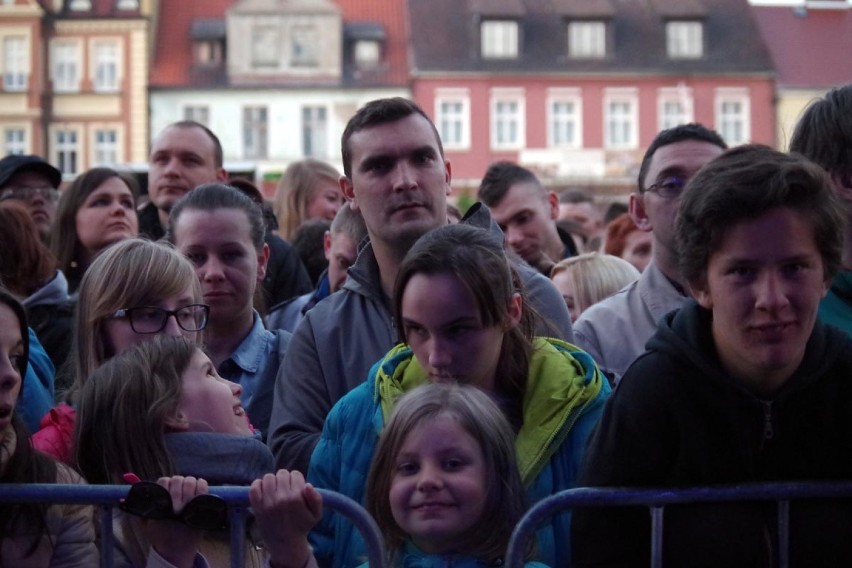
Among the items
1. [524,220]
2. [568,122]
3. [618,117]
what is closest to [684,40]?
[618,117]

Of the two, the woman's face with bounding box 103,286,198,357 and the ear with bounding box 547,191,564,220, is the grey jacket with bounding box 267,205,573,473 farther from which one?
the ear with bounding box 547,191,564,220

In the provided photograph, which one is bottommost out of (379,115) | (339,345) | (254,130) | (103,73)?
(339,345)

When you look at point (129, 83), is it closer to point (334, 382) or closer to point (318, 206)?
point (318, 206)

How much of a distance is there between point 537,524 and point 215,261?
7.29ft

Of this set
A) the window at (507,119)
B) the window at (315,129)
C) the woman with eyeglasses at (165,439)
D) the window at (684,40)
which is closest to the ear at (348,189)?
the woman with eyeglasses at (165,439)

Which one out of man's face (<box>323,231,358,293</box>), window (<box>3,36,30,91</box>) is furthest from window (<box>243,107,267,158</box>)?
man's face (<box>323,231,358,293</box>)

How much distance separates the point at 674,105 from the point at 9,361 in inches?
1751

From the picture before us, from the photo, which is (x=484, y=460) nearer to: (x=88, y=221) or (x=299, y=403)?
(x=299, y=403)

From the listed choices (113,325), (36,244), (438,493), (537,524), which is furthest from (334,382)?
(36,244)

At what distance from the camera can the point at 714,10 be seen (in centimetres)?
4738

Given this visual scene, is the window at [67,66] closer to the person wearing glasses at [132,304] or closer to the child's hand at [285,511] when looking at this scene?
the person wearing glasses at [132,304]

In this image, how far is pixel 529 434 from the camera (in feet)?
12.0

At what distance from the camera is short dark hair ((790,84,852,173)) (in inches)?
165

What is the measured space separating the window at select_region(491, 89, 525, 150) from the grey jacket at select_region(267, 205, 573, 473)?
4152 centimetres
